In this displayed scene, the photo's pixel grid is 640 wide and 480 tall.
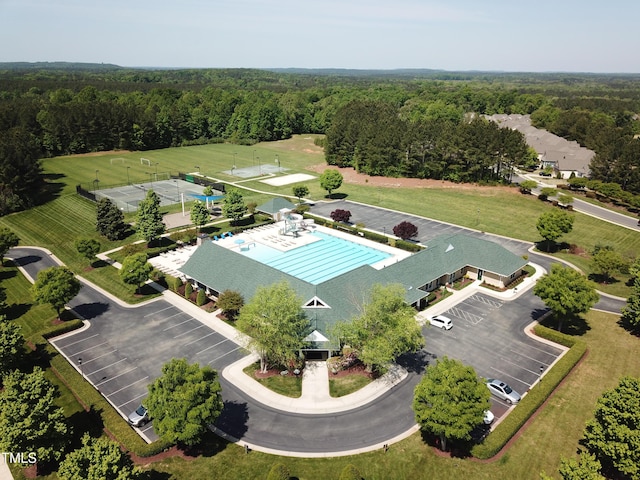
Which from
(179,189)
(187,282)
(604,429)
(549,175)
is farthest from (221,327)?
(549,175)

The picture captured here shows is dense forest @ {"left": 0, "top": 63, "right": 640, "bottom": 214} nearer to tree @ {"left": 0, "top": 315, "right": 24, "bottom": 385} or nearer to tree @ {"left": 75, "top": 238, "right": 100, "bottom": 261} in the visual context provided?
tree @ {"left": 75, "top": 238, "right": 100, "bottom": 261}

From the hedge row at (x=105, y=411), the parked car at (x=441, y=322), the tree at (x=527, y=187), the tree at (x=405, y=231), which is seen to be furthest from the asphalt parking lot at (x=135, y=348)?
the tree at (x=527, y=187)

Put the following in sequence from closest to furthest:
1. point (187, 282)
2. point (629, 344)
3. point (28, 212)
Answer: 1. point (629, 344)
2. point (187, 282)
3. point (28, 212)

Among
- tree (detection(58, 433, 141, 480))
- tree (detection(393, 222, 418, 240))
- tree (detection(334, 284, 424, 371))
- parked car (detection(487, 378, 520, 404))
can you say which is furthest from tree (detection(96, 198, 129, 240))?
parked car (detection(487, 378, 520, 404))

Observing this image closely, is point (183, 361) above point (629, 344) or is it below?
above

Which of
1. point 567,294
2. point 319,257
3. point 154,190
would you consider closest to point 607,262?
point 567,294

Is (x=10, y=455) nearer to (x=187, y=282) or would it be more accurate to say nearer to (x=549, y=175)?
(x=187, y=282)

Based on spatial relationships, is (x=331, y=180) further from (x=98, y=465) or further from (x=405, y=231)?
(x=98, y=465)

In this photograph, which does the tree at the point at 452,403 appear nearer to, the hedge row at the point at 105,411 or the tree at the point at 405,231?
the hedge row at the point at 105,411
